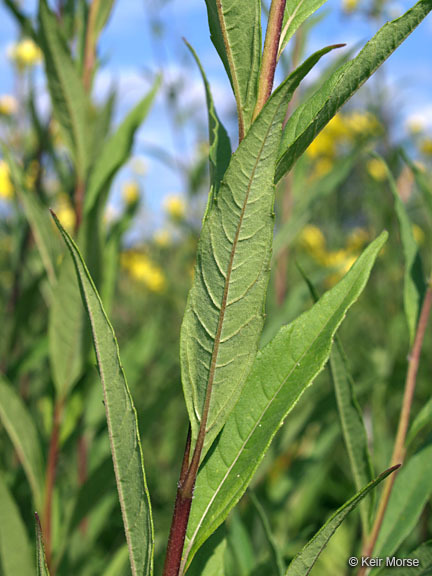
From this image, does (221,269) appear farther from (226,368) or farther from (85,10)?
(85,10)

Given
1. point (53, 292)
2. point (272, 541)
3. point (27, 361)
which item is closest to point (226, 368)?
point (272, 541)

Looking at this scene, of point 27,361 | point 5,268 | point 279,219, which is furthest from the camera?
point 5,268

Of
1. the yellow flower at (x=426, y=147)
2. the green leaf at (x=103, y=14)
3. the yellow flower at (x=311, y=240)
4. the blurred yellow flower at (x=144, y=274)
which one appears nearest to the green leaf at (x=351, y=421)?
the green leaf at (x=103, y=14)

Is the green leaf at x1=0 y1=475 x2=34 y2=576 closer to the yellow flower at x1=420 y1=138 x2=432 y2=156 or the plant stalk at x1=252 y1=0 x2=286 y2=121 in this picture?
the plant stalk at x1=252 y1=0 x2=286 y2=121

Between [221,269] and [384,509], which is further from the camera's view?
[384,509]

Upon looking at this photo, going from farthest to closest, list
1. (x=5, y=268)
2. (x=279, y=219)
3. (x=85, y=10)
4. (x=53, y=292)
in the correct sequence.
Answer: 1. (x=5, y=268)
2. (x=279, y=219)
3. (x=85, y=10)
4. (x=53, y=292)

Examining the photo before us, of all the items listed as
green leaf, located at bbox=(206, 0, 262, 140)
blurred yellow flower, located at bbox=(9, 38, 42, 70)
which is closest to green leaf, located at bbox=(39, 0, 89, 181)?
green leaf, located at bbox=(206, 0, 262, 140)

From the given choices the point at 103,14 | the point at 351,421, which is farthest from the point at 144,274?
the point at 351,421

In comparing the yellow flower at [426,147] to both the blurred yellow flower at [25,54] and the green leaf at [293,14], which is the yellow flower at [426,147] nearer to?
the blurred yellow flower at [25,54]
